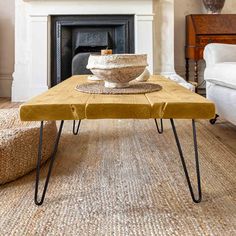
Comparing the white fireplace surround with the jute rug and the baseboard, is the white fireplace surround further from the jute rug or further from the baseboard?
the jute rug

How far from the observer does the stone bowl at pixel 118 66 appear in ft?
4.00

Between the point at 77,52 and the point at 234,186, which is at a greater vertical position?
the point at 77,52

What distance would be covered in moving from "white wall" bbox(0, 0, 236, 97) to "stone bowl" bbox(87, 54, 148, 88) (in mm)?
2837

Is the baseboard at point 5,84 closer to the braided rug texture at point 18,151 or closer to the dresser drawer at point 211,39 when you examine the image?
the dresser drawer at point 211,39

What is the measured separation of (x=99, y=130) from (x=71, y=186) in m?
1.02

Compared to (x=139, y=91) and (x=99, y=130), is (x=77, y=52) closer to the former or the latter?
(x=99, y=130)

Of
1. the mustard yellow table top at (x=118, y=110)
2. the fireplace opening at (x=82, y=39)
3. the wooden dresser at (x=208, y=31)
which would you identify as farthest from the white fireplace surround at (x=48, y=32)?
the mustard yellow table top at (x=118, y=110)

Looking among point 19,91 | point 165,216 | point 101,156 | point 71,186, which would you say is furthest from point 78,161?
point 19,91

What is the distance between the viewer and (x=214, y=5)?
361cm

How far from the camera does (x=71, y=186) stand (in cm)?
125

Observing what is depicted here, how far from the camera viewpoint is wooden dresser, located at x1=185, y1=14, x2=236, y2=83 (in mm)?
3432

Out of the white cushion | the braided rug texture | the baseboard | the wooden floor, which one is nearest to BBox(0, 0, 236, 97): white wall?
the baseboard

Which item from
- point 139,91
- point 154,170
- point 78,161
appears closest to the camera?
point 139,91

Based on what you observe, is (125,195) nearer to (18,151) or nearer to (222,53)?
(18,151)
